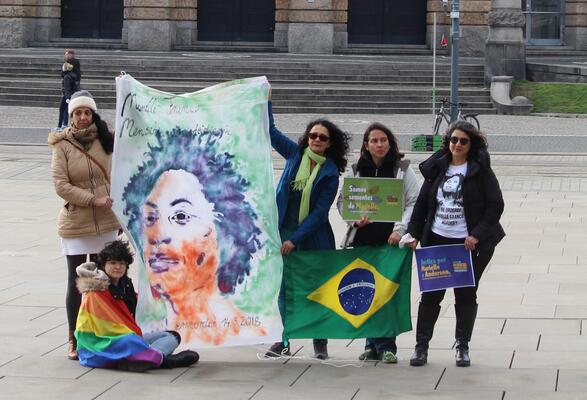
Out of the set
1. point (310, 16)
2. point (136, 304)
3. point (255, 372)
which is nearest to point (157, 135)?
point (136, 304)

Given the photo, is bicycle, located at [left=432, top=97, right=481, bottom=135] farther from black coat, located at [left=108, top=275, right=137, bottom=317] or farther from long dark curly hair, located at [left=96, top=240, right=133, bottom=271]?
long dark curly hair, located at [left=96, top=240, right=133, bottom=271]

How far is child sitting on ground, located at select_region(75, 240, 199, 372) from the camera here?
29.0 ft

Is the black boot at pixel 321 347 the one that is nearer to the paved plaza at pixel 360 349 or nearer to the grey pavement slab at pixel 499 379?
the paved plaza at pixel 360 349

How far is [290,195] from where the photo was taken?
930 centimetres

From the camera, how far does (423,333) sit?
29.7 feet

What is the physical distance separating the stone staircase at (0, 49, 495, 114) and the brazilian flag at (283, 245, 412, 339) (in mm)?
23537

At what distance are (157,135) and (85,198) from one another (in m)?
0.65

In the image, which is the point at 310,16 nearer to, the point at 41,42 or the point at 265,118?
the point at 41,42

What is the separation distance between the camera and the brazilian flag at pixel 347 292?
30.1 feet

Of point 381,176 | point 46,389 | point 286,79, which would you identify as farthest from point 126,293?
point 286,79

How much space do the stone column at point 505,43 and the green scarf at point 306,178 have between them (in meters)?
26.5

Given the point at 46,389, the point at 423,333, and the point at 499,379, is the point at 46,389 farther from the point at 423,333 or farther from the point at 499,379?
the point at 499,379

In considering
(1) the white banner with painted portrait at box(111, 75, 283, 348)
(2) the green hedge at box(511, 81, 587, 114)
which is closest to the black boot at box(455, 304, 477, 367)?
(1) the white banner with painted portrait at box(111, 75, 283, 348)

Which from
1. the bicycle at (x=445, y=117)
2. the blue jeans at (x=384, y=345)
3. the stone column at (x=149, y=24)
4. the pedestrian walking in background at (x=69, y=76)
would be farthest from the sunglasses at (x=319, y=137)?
the stone column at (x=149, y=24)
